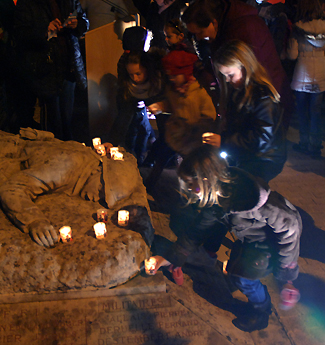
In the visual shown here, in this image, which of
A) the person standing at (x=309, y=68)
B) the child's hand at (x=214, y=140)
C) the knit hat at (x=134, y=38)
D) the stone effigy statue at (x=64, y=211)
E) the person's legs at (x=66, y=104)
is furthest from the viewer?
the person's legs at (x=66, y=104)

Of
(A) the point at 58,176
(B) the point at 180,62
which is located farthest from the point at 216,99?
(A) the point at 58,176

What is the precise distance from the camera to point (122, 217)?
7.86 ft

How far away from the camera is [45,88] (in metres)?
3.70

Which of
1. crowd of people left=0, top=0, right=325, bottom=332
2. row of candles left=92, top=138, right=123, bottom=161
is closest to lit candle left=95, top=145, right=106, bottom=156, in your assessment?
row of candles left=92, top=138, right=123, bottom=161

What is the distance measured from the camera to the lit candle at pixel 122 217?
7.86 ft

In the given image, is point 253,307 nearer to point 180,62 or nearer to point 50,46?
point 180,62

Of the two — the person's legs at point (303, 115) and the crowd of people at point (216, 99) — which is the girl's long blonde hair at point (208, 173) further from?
the person's legs at point (303, 115)

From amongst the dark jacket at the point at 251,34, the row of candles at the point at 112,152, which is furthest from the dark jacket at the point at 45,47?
the dark jacket at the point at 251,34

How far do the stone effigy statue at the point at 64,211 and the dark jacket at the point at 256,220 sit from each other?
18.6 inches

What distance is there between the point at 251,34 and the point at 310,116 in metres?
2.27

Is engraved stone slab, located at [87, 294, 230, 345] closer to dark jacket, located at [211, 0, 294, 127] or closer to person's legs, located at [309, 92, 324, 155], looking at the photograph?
dark jacket, located at [211, 0, 294, 127]

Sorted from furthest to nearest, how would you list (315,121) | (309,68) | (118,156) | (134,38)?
(315,121), (309,68), (134,38), (118,156)

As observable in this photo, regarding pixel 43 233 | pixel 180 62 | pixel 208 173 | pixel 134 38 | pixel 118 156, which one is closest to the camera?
pixel 208 173

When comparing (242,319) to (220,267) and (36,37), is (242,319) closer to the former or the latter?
(220,267)
